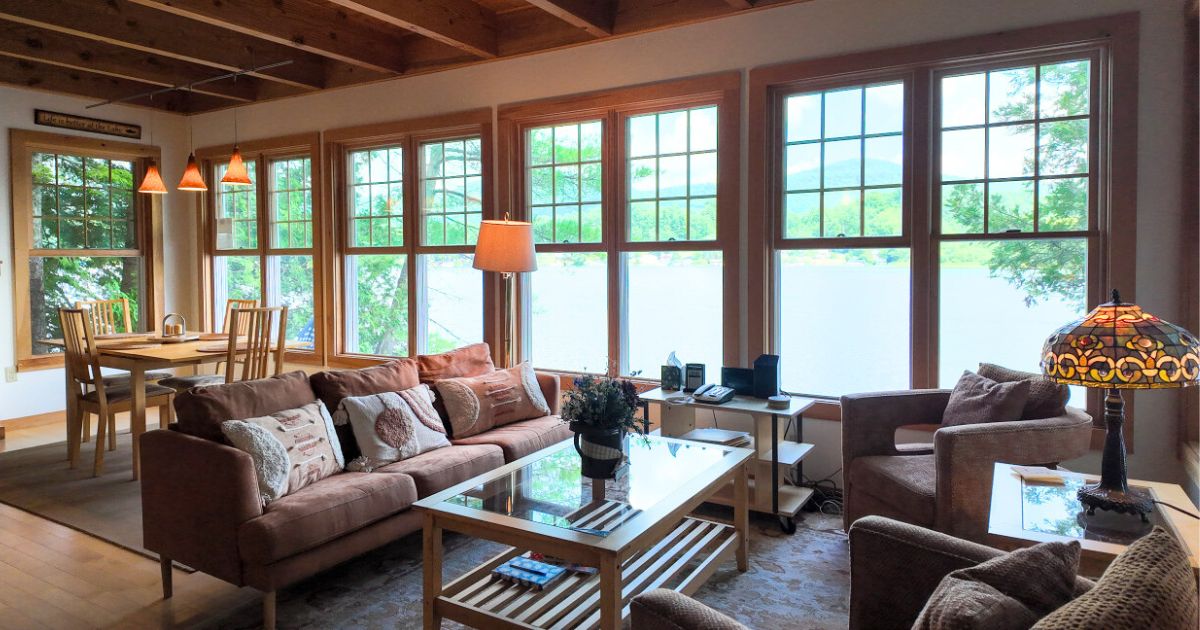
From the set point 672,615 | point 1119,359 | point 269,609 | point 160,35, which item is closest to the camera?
point 672,615

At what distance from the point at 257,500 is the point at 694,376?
96.1 inches

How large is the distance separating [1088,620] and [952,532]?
6.52 feet

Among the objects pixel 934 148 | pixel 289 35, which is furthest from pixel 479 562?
pixel 289 35

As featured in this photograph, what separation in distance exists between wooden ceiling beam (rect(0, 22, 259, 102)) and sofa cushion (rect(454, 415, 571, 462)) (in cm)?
429

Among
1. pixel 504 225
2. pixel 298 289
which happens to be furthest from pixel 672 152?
pixel 298 289

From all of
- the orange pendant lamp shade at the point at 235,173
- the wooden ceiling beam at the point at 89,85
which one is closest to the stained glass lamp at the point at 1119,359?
the orange pendant lamp shade at the point at 235,173

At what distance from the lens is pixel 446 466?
11.3 feet

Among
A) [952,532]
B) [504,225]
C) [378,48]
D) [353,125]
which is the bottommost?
[952,532]

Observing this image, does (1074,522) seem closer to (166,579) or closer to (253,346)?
(166,579)

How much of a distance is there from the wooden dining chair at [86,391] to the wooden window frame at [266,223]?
1648 mm

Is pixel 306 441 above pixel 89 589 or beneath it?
above

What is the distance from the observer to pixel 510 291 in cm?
515

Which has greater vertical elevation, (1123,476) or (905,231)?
(905,231)

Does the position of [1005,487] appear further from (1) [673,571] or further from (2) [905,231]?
(2) [905,231]
